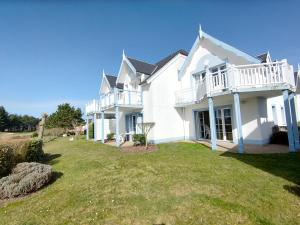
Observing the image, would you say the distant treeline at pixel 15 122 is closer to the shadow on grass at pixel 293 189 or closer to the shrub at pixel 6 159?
the shrub at pixel 6 159

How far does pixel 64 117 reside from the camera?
133 ft

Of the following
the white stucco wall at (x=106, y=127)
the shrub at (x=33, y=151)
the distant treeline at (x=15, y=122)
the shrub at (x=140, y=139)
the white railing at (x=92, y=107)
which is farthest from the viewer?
the distant treeline at (x=15, y=122)

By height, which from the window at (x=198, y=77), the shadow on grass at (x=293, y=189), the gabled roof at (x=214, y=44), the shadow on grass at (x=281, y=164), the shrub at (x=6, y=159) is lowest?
the shadow on grass at (x=293, y=189)

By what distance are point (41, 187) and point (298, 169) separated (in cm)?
916

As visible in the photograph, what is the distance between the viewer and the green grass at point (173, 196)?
3621mm

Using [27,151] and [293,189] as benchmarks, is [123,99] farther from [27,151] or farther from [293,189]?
[293,189]

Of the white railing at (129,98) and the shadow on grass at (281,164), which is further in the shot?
the white railing at (129,98)

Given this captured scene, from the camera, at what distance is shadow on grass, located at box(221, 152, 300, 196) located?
5.03 meters

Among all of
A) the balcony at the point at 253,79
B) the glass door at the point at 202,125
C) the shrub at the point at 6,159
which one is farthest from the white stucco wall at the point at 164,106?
the shrub at the point at 6,159

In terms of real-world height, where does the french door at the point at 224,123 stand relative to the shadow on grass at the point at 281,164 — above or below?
above

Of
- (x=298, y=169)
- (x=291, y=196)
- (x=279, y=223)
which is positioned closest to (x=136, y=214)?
(x=279, y=223)

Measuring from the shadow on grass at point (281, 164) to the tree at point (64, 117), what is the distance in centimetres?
3800

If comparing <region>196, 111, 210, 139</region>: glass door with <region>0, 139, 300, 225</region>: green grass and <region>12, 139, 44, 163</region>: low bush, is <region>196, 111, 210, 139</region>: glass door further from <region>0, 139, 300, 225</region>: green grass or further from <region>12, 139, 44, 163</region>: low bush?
<region>12, 139, 44, 163</region>: low bush

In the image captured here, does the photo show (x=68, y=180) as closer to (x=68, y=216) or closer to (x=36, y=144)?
(x=68, y=216)
